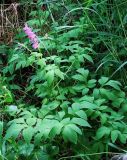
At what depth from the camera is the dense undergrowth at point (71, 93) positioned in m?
1.88

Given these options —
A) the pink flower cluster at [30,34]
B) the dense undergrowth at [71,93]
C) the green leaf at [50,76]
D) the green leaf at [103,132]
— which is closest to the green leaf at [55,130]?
the dense undergrowth at [71,93]

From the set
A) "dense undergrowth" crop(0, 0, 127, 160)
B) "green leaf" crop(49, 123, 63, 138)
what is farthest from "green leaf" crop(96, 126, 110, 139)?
"green leaf" crop(49, 123, 63, 138)

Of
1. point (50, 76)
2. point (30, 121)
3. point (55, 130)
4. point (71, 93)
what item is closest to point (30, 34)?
point (50, 76)

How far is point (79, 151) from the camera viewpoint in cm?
198

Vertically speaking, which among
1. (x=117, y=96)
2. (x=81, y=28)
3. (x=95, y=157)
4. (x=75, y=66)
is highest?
(x=81, y=28)

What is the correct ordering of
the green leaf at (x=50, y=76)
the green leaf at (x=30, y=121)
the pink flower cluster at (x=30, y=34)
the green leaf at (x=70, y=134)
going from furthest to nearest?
the pink flower cluster at (x=30, y=34)
the green leaf at (x=50, y=76)
the green leaf at (x=30, y=121)
the green leaf at (x=70, y=134)

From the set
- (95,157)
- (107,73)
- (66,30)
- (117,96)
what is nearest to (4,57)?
(66,30)

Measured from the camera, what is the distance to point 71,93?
229cm

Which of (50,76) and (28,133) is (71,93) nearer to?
(50,76)

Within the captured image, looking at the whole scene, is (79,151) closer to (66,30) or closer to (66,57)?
(66,57)

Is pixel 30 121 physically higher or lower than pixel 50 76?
lower

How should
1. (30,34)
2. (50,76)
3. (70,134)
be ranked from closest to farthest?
(70,134) → (50,76) → (30,34)

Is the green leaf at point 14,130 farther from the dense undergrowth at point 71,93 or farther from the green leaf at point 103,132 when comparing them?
the green leaf at point 103,132

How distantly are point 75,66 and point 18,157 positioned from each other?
731mm
